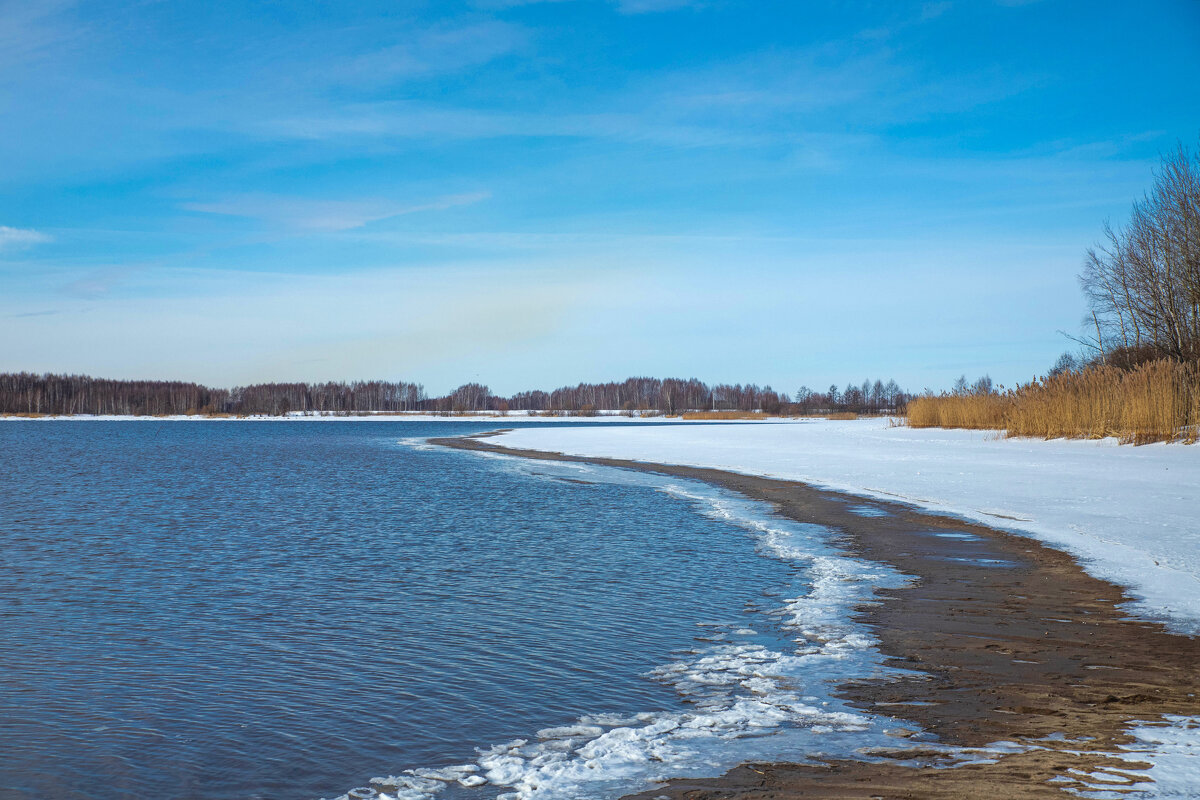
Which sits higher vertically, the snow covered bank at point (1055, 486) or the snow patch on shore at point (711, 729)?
the snow covered bank at point (1055, 486)

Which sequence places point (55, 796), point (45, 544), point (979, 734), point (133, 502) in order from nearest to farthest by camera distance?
point (55, 796) < point (979, 734) < point (45, 544) < point (133, 502)

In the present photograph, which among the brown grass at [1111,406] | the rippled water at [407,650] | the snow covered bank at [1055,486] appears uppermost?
the brown grass at [1111,406]

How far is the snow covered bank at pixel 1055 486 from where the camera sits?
10.2 m

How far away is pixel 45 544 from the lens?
14.7 meters

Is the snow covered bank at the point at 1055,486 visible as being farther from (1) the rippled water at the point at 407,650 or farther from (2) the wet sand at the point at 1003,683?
(1) the rippled water at the point at 407,650

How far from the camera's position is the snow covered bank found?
10.2 meters

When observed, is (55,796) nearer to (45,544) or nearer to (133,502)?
(45,544)

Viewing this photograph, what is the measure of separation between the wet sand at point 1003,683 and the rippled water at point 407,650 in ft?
1.64

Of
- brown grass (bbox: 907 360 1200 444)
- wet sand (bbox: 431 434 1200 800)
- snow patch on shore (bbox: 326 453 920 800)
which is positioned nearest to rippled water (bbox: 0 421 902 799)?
snow patch on shore (bbox: 326 453 920 800)

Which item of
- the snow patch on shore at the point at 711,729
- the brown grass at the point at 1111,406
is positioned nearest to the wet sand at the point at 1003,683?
the snow patch on shore at the point at 711,729

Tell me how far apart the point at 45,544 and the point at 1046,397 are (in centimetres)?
3286

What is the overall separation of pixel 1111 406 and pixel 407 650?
1145 inches

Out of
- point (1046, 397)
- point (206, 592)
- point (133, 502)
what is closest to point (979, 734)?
point (206, 592)

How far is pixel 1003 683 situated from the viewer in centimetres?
626
